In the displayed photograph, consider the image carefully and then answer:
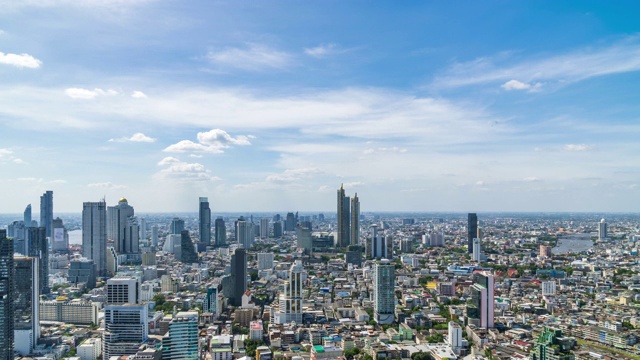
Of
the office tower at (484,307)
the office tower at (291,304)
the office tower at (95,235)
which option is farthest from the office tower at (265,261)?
the office tower at (484,307)

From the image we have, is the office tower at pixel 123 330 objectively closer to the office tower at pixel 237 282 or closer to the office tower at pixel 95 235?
the office tower at pixel 237 282

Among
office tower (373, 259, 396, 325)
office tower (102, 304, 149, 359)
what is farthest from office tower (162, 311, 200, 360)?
office tower (373, 259, 396, 325)

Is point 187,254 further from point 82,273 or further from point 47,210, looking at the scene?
point 47,210

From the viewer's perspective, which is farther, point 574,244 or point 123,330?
point 574,244

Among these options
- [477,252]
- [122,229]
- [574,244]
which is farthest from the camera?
[574,244]

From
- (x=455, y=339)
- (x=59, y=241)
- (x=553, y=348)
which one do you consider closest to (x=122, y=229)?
(x=59, y=241)

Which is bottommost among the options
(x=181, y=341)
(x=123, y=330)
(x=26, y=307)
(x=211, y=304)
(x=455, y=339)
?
(x=455, y=339)
